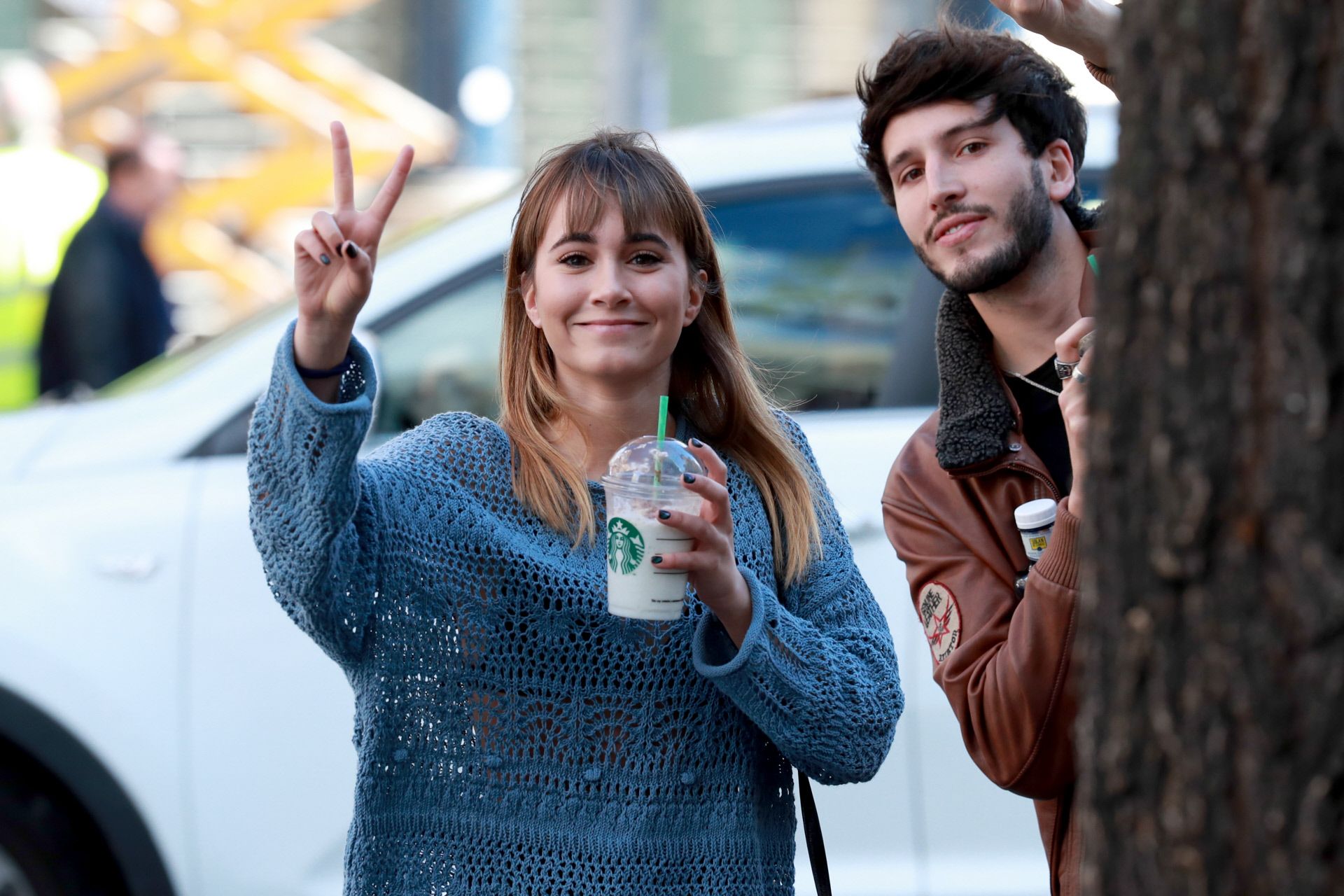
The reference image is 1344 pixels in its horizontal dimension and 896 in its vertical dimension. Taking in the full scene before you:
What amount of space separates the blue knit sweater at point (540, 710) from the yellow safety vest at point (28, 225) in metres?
6.70

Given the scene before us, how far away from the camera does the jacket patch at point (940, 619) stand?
226 cm

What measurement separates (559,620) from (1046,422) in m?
0.76

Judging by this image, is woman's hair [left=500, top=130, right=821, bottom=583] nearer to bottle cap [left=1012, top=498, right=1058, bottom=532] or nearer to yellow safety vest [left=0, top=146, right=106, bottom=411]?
bottle cap [left=1012, top=498, right=1058, bottom=532]

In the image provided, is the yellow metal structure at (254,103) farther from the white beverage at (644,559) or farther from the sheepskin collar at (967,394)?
the white beverage at (644,559)

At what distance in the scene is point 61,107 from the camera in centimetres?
1191

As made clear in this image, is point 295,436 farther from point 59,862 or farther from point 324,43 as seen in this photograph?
point 324,43

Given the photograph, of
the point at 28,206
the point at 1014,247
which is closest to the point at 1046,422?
the point at 1014,247

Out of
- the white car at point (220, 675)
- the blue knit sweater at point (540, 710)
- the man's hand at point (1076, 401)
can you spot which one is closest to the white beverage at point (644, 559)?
the blue knit sweater at point (540, 710)

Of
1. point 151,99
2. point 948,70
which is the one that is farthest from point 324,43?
point 948,70

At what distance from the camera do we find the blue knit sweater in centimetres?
209

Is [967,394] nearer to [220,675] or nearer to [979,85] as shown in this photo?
[979,85]

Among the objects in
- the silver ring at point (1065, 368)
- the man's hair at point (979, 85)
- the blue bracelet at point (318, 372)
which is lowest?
the silver ring at point (1065, 368)

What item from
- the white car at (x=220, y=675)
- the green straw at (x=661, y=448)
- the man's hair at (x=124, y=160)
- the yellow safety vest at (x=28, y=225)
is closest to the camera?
the green straw at (x=661, y=448)

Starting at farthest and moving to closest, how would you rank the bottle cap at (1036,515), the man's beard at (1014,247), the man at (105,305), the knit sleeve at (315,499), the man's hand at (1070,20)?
1. the man at (105,305)
2. the man's beard at (1014,247)
3. the man's hand at (1070,20)
4. the bottle cap at (1036,515)
5. the knit sleeve at (315,499)
